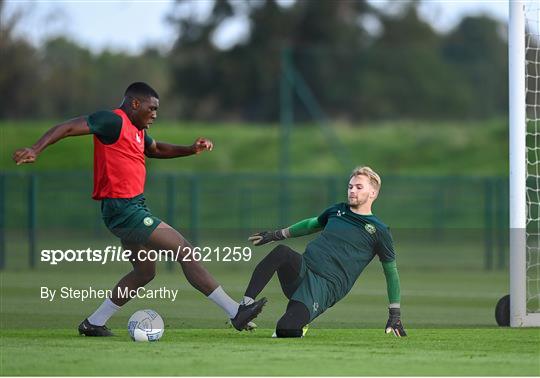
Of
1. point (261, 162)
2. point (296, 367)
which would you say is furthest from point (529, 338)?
point (261, 162)

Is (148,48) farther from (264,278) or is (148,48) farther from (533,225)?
(264,278)

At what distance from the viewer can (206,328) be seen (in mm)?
11844

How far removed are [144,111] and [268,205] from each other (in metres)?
18.1

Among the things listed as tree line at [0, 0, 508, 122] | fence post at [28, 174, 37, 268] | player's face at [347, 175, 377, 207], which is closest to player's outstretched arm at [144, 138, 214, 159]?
player's face at [347, 175, 377, 207]

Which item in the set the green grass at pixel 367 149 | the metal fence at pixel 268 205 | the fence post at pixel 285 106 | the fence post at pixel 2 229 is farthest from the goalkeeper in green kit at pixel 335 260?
the green grass at pixel 367 149

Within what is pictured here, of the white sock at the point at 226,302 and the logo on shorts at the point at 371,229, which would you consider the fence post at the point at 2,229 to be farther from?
the logo on shorts at the point at 371,229

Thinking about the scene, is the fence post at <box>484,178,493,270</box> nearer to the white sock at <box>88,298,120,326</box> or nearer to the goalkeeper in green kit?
the goalkeeper in green kit

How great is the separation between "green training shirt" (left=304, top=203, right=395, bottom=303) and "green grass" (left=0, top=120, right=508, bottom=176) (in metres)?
26.3

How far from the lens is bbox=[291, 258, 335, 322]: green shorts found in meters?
10.2

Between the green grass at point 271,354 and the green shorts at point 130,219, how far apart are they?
86cm

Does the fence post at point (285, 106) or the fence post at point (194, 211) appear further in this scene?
the fence post at point (285, 106)

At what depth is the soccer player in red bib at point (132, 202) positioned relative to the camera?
1012cm

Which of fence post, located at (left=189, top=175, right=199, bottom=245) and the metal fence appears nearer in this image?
fence post, located at (left=189, top=175, right=199, bottom=245)

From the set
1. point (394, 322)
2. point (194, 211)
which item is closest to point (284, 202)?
point (194, 211)
